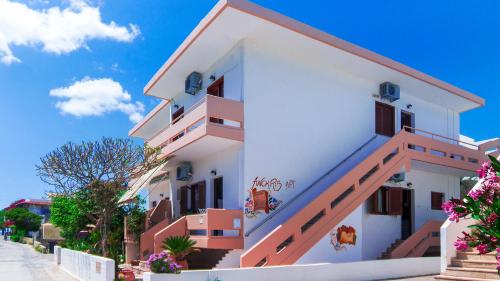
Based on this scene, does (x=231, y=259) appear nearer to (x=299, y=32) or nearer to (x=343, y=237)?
(x=343, y=237)

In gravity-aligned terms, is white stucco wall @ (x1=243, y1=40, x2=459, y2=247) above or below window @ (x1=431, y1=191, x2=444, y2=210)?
above

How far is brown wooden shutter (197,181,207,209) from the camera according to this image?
18297mm

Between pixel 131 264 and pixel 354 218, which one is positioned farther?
pixel 131 264

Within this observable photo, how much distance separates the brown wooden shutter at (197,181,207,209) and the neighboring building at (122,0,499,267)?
8 cm

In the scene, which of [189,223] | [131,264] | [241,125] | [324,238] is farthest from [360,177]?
[131,264]

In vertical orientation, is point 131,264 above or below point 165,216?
below

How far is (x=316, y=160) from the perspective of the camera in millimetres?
17453

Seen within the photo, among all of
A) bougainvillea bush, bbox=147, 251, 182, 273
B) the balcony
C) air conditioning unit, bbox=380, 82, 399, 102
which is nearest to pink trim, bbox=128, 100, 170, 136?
the balcony

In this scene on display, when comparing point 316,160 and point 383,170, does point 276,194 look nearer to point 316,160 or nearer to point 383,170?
point 316,160

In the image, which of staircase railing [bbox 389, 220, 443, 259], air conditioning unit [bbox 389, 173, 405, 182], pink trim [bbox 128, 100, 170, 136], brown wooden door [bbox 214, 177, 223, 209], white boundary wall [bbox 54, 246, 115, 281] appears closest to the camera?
white boundary wall [bbox 54, 246, 115, 281]

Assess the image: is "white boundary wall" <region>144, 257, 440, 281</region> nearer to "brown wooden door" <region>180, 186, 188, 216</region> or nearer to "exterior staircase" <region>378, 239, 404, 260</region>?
"exterior staircase" <region>378, 239, 404, 260</region>

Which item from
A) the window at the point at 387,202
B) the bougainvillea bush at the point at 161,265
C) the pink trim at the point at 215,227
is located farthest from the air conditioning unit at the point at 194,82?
the bougainvillea bush at the point at 161,265

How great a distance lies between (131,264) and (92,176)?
4.41 m

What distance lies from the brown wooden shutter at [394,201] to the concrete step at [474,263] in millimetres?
6448
